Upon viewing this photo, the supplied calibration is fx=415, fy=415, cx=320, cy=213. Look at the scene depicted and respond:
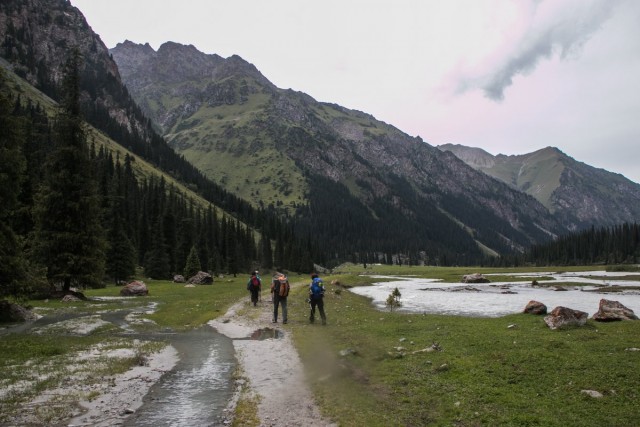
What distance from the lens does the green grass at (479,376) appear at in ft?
37.5

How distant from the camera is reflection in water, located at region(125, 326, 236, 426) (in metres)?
11.4

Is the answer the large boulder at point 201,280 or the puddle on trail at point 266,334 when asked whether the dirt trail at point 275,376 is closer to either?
the puddle on trail at point 266,334

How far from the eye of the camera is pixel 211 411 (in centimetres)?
1208

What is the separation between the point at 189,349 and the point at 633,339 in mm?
21537

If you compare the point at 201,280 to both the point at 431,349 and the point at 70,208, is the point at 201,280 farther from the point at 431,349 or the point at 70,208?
the point at 431,349

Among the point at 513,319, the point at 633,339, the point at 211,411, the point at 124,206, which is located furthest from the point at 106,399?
the point at 124,206

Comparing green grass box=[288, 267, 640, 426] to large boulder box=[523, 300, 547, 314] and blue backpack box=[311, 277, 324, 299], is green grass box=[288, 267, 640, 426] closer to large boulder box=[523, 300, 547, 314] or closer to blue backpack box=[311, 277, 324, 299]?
blue backpack box=[311, 277, 324, 299]

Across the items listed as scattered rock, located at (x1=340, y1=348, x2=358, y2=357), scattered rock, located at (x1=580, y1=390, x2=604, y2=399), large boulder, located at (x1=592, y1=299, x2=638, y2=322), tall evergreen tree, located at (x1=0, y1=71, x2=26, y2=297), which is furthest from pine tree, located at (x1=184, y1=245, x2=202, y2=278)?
scattered rock, located at (x1=580, y1=390, x2=604, y2=399)

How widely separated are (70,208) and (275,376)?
123ft

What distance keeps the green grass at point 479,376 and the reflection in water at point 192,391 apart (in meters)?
3.34

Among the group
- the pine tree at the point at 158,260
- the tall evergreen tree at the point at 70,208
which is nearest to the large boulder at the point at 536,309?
the tall evergreen tree at the point at 70,208

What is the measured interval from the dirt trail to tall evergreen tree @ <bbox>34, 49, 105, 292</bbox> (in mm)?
21196

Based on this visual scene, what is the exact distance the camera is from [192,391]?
550 inches

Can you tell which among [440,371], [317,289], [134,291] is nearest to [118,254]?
[134,291]
